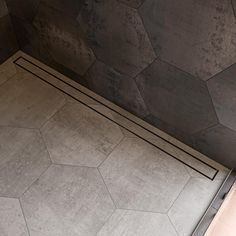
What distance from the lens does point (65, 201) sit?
139cm

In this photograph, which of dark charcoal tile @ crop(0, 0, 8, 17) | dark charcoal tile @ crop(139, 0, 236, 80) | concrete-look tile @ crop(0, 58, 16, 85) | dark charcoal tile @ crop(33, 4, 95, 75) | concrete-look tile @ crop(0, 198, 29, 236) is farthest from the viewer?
concrete-look tile @ crop(0, 58, 16, 85)

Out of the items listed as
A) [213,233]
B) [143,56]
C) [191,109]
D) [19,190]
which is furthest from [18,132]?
[213,233]

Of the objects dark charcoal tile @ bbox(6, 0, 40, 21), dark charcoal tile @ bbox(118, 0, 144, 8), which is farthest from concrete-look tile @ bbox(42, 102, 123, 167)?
dark charcoal tile @ bbox(118, 0, 144, 8)

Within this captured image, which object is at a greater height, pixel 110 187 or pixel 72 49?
pixel 72 49

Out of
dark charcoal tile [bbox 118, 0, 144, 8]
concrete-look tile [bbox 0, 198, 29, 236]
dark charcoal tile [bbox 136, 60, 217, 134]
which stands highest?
dark charcoal tile [bbox 118, 0, 144, 8]

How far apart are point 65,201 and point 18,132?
401mm

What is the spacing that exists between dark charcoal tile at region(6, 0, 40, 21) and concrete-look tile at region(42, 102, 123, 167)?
1.48 feet

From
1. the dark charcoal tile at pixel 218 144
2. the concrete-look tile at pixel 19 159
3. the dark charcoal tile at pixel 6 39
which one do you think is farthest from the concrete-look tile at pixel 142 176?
the dark charcoal tile at pixel 6 39

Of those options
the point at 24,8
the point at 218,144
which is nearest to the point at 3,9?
the point at 24,8

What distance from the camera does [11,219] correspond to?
4.42 feet

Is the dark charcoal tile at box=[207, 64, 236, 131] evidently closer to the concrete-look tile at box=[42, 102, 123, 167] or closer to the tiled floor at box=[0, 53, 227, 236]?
the tiled floor at box=[0, 53, 227, 236]

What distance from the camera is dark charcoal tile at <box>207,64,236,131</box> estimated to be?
3.91ft

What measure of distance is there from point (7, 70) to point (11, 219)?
80 cm

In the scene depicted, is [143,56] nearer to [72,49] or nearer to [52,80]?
[72,49]
